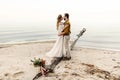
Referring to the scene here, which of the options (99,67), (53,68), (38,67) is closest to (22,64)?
(38,67)

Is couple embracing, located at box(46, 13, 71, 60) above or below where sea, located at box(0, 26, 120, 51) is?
above

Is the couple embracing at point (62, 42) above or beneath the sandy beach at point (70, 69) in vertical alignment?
above

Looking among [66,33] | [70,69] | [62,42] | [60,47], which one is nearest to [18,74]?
[70,69]

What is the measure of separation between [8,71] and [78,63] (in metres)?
4.18

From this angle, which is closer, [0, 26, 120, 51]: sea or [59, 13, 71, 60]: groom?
[59, 13, 71, 60]: groom

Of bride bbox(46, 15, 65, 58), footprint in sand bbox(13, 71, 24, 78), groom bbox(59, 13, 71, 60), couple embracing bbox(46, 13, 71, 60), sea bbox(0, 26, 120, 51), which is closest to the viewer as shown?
footprint in sand bbox(13, 71, 24, 78)

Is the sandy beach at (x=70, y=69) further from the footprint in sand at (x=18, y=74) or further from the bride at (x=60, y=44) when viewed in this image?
the bride at (x=60, y=44)

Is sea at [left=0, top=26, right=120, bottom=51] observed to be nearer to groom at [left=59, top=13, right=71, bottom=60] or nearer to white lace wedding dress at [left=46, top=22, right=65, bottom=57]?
groom at [left=59, top=13, right=71, bottom=60]

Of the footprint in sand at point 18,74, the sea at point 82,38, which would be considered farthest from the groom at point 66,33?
the sea at point 82,38

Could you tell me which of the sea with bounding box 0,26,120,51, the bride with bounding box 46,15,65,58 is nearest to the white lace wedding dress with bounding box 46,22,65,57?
the bride with bounding box 46,15,65,58

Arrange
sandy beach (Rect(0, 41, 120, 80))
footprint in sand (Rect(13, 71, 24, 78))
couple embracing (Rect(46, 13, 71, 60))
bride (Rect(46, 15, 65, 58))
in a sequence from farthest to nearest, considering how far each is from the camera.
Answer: bride (Rect(46, 15, 65, 58)) → couple embracing (Rect(46, 13, 71, 60)) → footprint in sand (Rect(13, 71, 24, 78)) → sandy beach (Rect(0, 41, 120, 80))

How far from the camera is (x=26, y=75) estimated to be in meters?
12.2

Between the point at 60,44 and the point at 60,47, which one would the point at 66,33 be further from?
the point at 60,47

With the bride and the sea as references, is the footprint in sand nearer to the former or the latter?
the bride
